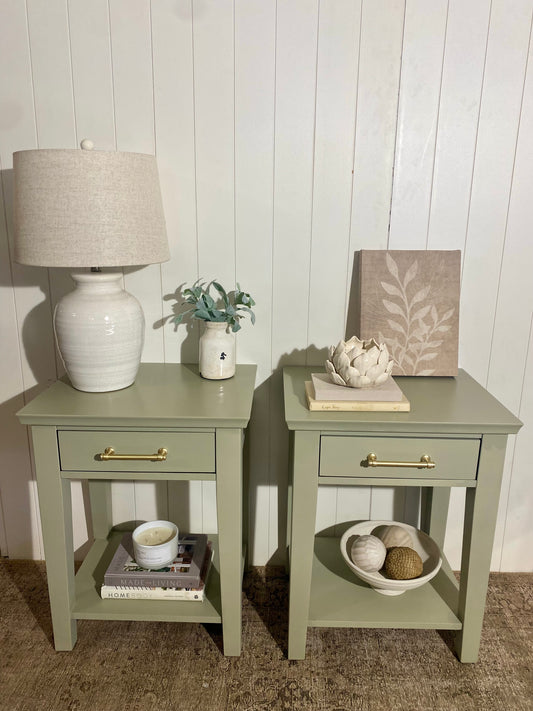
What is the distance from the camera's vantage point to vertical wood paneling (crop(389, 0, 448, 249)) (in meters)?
1.47

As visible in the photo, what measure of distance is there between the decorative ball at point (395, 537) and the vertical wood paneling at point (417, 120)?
33.7 inches

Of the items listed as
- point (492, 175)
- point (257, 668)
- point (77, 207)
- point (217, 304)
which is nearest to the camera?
point (77, 207)

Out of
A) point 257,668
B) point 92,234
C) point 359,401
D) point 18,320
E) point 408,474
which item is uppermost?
point 92,234

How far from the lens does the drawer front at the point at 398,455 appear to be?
4.38 feet

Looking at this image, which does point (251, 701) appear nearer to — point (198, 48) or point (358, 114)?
point (358, 114)

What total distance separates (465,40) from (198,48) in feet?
2.40

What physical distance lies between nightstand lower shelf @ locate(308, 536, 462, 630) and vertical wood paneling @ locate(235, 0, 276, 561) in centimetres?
35

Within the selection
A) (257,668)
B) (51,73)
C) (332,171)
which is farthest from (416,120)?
(257,668)

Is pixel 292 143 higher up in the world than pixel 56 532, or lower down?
higher up

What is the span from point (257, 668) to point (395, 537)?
0.53 meters

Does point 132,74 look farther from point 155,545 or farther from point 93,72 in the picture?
point 155,545

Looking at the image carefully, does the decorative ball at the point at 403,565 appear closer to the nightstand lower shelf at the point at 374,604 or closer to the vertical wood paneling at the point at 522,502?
the nightstand lower shelf at the point at 374,604

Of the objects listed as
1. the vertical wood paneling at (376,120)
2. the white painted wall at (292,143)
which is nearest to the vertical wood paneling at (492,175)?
the white painted wall at (292,143)

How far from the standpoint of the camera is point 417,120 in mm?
1532
